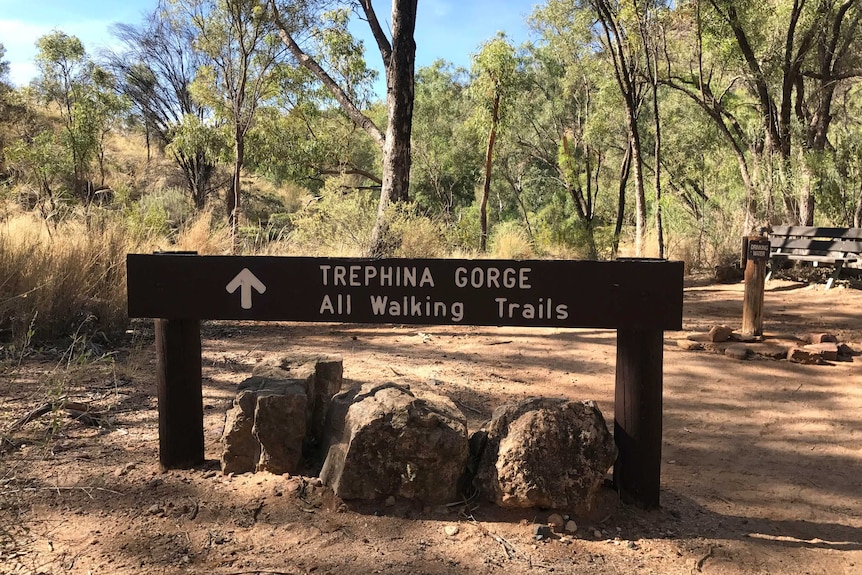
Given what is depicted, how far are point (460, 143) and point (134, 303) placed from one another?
3028 centimetres

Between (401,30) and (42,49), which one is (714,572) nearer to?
(401,30)

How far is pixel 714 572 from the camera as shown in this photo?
2500 millimetres

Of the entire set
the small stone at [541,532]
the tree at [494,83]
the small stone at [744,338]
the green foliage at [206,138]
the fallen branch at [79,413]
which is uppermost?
the tree at [494,83]

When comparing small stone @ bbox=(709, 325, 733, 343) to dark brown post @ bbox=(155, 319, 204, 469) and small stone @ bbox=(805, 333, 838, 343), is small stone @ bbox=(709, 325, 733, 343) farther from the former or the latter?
dark brown post @ bbox=(155, 319, 204, 469)

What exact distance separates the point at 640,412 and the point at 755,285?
5.57 m

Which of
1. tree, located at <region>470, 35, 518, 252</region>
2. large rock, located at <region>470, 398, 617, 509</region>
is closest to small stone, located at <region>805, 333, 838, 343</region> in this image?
large rock, located at <region>470, 398, 617, 509</region>

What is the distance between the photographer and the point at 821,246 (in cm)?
1170

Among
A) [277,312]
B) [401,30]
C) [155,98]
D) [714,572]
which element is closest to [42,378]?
[277,312]

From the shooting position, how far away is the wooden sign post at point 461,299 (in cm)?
287

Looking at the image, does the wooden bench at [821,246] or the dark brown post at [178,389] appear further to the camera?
the wooden bench at [821,246]

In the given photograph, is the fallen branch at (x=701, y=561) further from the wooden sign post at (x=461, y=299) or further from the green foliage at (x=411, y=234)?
the green foliage at (x=411, y=234)

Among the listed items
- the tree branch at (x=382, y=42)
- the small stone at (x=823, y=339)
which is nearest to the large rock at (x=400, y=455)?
the small stone at (x=823, y=339)

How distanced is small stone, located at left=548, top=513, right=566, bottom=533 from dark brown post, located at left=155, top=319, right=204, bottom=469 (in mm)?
1747

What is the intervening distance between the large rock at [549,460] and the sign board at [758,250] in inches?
222
